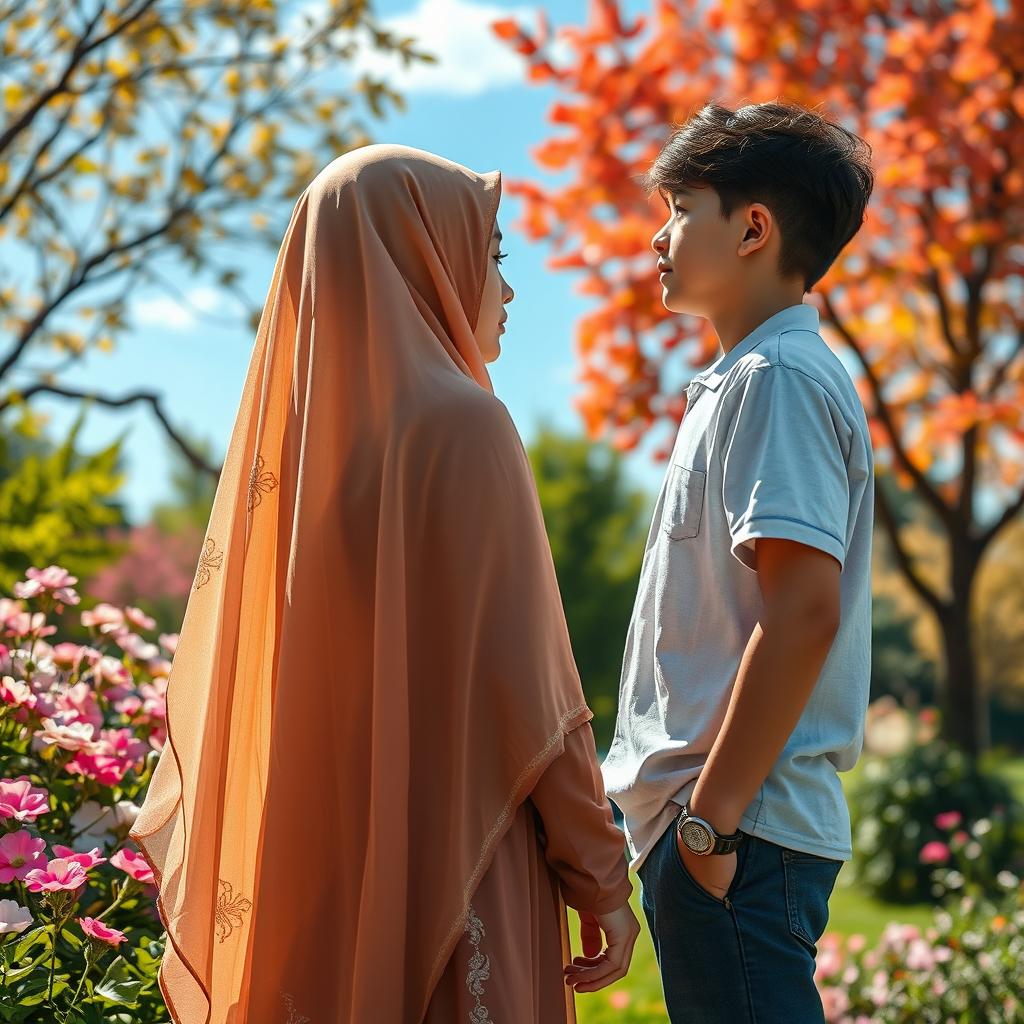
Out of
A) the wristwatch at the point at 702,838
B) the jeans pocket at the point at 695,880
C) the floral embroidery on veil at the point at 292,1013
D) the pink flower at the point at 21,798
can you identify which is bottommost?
the floral embroidery on veil at the point at 292,1013

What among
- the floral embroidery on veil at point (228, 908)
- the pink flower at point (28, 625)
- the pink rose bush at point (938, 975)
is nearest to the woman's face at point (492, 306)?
the floral embroidery on veil at point (228, 908)

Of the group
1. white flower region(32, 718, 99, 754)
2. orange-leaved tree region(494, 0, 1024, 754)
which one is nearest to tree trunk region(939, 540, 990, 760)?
orange-leaved tree region(494, 0, 1024, 754)

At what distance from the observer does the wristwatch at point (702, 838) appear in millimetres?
1482

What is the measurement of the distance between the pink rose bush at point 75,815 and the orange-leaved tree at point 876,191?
13.8 feet

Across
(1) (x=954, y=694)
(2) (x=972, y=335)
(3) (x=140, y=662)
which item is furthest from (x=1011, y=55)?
(3) (x=140, y=662)

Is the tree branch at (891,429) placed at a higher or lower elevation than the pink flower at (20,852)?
higher

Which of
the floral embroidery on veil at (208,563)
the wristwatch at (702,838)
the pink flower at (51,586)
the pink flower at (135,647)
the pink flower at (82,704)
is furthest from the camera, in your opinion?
the pink flower at (135,647)

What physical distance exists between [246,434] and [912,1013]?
8.68 ft

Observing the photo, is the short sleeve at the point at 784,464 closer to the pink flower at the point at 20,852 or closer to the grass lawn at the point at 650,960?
the pink flower at the point at 20,852

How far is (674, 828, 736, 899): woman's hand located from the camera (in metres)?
1.49

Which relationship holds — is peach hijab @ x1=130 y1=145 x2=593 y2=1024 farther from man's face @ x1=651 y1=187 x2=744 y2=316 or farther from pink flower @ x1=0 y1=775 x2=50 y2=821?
man's face @ x1=651 y1=187 x2=744 y2=316

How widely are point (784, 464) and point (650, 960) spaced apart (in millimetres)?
4008

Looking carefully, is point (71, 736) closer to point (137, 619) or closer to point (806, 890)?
point (137, 619)

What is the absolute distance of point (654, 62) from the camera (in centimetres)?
652
